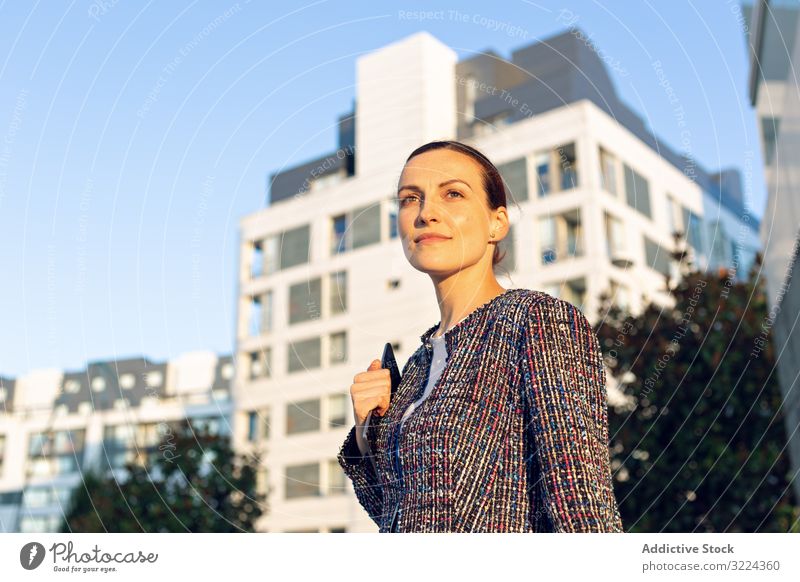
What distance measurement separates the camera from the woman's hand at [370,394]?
3225mm

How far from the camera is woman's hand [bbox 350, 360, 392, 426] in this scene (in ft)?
10.6

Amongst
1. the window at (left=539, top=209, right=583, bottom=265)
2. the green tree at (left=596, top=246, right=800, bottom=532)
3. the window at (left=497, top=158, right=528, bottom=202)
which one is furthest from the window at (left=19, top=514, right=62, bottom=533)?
the green tree at (left=596, top=246, right=800, bottom=532)

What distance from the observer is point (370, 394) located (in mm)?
3227

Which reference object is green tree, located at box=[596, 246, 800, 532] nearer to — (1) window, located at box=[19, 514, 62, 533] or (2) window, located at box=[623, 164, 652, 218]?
(2) window, located at box=[623, 164, 652, 218]

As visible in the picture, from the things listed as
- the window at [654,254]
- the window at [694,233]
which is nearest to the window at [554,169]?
the window at [654,254]

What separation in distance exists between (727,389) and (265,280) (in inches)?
1429

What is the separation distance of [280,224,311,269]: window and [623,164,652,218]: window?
1681cm

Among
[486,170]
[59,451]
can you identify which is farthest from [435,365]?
[59,451]

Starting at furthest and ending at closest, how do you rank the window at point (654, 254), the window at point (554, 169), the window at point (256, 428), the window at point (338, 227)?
the window at point (256, 428)
the window at point (654, 254)
the window at point (554, 169)
the window at point (338, 227)

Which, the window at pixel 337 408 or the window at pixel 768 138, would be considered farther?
the window at pixel 337 408

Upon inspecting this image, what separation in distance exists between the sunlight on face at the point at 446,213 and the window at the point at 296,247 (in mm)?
46889

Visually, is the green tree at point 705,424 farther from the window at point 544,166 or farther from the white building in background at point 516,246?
the window at point 544,166

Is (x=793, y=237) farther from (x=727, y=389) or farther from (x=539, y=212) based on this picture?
(x=539, y=212)
